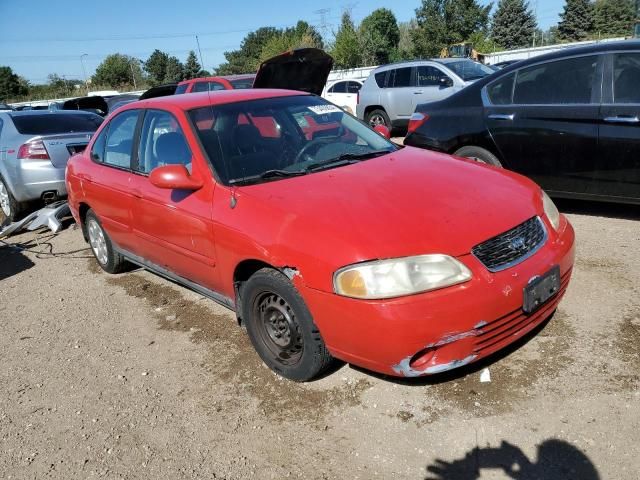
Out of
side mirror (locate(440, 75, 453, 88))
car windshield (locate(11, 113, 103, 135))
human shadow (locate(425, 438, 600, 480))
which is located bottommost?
human shadow (locate(425, 438, 600, 480))

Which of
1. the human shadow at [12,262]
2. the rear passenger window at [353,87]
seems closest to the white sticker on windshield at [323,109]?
the human shadow at [12,262]

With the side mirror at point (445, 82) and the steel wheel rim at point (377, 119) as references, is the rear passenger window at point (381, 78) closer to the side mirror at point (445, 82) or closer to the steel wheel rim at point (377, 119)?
the steel wheel rim at point (377, 119)

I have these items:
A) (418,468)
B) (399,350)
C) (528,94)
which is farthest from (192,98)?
(528,94)

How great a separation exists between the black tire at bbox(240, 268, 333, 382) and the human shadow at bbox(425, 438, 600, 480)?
824 mm

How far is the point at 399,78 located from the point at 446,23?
189 feet

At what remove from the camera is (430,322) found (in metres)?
2.40

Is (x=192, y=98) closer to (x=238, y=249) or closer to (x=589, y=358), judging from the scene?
(x=238, y=249)

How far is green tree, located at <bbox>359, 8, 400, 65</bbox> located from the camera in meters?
58.3

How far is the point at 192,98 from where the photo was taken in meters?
3.94

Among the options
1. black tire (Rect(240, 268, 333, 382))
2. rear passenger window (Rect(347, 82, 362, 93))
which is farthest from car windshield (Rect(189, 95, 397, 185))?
rear passenger window (Rect(347, 82, 362, 93))

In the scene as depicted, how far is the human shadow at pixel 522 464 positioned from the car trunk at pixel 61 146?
6.64m

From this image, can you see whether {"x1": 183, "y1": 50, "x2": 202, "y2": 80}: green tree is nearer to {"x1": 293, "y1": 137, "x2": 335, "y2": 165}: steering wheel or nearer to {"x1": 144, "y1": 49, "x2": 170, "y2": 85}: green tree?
{"x1": 144, "y1": 49, "x2": 170, "y2": 85}: green tree

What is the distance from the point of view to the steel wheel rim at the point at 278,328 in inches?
114

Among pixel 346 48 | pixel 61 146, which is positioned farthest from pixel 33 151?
pixel 346 48
